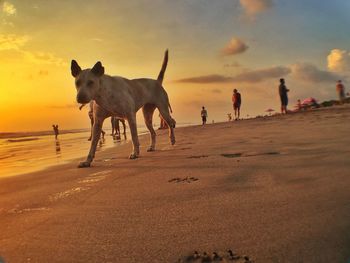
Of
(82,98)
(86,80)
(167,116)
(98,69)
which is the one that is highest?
(98,69)

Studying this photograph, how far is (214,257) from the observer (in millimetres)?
1642

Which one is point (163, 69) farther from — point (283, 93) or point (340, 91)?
point (340, 91)

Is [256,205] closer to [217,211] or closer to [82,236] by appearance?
[217,211]

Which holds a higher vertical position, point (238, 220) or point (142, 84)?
point (142, 84)

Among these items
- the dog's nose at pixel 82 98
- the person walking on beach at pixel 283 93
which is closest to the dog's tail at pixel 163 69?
the dog's nose at pixel 82 98

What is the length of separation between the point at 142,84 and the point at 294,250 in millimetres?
7188

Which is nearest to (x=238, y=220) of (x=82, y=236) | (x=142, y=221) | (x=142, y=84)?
(x=142, y=221)

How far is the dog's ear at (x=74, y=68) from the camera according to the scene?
6.14 m

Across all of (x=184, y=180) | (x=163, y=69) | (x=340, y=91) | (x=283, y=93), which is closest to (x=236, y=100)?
(x=283, y=93)

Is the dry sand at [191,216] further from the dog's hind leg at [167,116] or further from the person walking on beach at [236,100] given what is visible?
the person walking on beach at [236,100]

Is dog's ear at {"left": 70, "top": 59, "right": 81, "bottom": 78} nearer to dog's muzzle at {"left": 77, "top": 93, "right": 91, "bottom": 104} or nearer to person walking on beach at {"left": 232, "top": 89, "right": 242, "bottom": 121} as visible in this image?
dog's muzzle at {"left": 77, "top": 93, "right": 91, "bottom": 104}

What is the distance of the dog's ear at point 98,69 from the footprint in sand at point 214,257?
5132mm

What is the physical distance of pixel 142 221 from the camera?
2.29m

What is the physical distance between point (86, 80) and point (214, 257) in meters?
5.08
